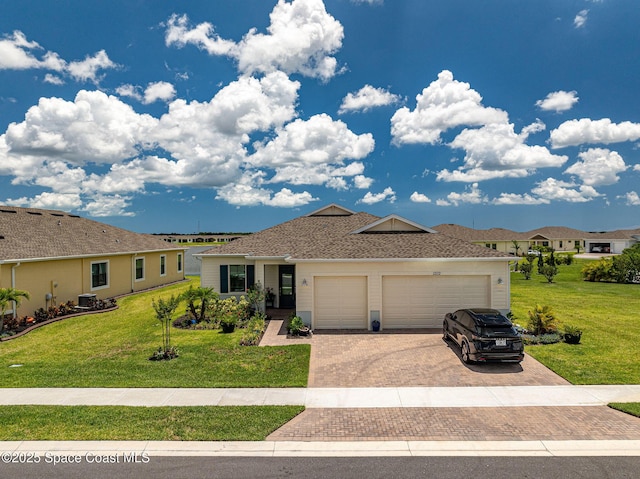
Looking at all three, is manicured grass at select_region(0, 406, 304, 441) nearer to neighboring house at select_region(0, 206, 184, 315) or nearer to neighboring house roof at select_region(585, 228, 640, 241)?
neighboring house at select_region(0, 206, 184, 315)

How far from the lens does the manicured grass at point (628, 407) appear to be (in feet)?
27.3

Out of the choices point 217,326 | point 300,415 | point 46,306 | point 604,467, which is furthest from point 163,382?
point 46,306

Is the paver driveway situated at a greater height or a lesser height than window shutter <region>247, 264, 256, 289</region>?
lesser

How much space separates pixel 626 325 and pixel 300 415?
55.5ft

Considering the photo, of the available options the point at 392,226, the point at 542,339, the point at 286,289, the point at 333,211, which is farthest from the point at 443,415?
the point at 333,211

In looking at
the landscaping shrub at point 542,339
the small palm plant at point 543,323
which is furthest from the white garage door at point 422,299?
the landscaping shrub at point 542,339

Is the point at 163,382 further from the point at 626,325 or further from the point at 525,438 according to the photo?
the point at 626,325

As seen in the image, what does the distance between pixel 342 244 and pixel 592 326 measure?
478 inches

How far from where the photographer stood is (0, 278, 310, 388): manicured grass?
10250mm

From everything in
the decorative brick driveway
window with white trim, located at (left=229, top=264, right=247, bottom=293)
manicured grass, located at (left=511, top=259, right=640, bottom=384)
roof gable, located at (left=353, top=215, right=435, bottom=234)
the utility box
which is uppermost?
roof gable, located at (left=353, top=215, right=435, bottom=234)

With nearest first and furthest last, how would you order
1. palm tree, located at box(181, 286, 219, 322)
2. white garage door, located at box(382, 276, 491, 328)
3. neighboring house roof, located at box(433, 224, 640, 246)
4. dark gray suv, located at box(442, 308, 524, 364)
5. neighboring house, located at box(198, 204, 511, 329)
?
dark gray suv, located at box(442, 308, 524, 364) < neighboring house, located at box(198, 204, 511, 329) < white garage door, located at box(382, 276, 491, 328) < palm tree, located at box(181, 286, 219, 322) < neighboring house roof, located at box(433, 224, 640, 246)

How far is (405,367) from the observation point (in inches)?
449

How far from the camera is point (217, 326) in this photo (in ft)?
54.6

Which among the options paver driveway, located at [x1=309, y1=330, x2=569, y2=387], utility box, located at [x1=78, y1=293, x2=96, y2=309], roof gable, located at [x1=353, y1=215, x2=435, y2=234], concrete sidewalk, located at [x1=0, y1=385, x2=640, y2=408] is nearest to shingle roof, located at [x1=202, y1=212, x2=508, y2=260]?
roof gable, located at [x1=353, y1=215, x2=435, y2=234]
